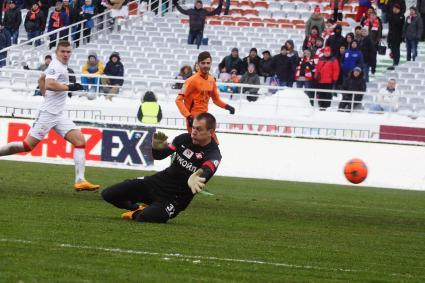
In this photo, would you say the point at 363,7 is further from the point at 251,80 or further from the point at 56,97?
the point at 56,97

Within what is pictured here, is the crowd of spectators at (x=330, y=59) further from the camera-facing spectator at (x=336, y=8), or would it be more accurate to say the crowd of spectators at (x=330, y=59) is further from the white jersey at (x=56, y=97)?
the white jersey at (x=56, y=97)

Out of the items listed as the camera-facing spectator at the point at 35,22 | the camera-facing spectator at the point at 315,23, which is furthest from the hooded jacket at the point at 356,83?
the camera-facing spectator at the point at 35,22

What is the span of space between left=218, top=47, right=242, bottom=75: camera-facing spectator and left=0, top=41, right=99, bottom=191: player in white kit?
1608 centimetres

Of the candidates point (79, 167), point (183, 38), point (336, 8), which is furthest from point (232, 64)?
point (79, 167)

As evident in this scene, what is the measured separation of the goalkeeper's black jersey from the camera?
43.0 ft

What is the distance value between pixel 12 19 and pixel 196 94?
21.2 metres

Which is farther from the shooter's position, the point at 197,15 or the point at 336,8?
the point at 197,15

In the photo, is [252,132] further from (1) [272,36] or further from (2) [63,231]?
(2) [63,231]

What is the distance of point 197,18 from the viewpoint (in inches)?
1453

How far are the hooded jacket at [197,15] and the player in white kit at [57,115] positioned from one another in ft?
64.3

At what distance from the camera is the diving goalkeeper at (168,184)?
1304 cm

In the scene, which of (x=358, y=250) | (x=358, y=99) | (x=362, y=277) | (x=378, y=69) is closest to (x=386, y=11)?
(x=378, y=69)

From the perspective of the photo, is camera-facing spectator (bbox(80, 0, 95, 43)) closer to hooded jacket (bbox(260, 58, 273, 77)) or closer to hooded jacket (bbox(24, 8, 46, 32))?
hooded jacket (bbox(24, 8, 46, 32))

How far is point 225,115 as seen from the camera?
29.9m
